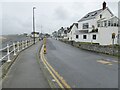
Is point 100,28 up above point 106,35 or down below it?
above

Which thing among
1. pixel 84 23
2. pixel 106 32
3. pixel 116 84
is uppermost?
pixel 84 23

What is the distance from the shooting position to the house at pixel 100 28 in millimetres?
41562

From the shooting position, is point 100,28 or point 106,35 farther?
point 100,28

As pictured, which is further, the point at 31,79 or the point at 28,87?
the point at 31,79

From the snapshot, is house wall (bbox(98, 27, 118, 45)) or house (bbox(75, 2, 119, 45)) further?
house (bbox(75, 2, 119, 45))

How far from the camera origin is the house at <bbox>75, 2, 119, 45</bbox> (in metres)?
41.6

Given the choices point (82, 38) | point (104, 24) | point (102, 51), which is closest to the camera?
point (102, 51)

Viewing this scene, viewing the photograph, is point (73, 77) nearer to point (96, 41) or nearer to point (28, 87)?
point (28, 87)

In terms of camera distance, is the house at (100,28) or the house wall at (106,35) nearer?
the house wall at (106,35)

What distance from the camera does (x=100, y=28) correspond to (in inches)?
1703

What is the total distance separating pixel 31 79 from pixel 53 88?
5.57 feet

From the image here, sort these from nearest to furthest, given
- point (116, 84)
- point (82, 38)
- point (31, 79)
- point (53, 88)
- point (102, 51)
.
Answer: point (53, 88), point (116, 84), point (31, 79), point (102, 51), point (82, 38)

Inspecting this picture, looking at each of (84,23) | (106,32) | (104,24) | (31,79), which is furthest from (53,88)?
(84,23)

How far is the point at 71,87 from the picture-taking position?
6.36 m
